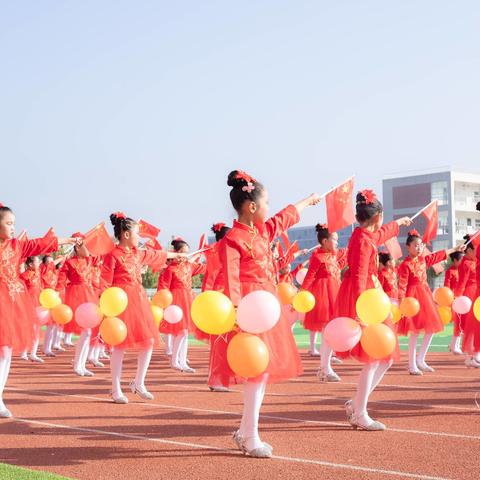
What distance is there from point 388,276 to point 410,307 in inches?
84.8

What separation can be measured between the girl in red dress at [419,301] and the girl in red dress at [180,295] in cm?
324

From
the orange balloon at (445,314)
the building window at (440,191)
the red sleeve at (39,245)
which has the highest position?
the building window at (440,191)

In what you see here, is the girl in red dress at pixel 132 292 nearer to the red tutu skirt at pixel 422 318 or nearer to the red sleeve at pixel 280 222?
the red sleeve at pixel 280 222

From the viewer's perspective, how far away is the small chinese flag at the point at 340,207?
8.20 metres

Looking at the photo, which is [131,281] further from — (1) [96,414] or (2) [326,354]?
(2) [326,354]

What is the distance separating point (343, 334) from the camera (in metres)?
6.10

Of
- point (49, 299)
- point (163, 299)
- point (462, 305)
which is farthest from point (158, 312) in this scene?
point (462, 305)

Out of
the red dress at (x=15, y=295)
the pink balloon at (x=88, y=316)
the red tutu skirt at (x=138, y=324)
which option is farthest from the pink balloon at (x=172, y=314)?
the red dress at (x=15, y=295)

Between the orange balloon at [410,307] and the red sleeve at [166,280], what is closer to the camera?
the orange balloon at [410,307]

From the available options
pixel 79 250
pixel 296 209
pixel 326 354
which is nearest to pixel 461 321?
pixel 326 354

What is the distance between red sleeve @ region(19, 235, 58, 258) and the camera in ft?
24.3

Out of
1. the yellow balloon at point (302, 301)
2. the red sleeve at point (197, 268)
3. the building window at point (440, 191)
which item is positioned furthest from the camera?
the building window at point (440, 191)

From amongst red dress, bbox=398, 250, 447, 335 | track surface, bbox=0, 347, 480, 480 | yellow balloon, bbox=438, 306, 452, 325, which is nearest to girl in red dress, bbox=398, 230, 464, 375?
red dress, bbox=398, 250, 447, 335

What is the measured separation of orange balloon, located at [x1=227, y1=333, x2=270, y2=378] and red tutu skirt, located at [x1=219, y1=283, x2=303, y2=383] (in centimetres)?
24
